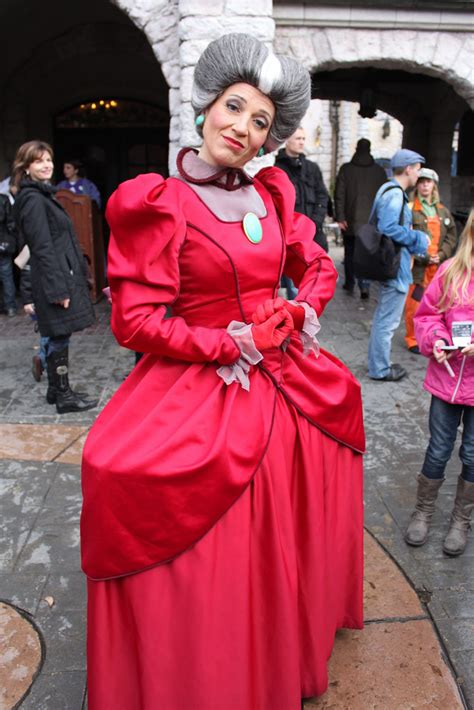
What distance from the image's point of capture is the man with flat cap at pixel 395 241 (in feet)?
16.6

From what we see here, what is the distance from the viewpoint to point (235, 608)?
5.76ft

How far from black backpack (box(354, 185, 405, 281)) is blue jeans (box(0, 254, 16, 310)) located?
426cm

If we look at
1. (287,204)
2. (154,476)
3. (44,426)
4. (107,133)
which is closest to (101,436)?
(154,476)

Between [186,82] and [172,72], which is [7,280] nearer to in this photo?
[172,72]

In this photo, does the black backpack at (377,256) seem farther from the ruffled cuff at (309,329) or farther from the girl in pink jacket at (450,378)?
the ruffled cuff at (309,329)

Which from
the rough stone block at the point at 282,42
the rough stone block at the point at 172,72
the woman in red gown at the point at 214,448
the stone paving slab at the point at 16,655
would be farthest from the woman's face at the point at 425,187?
the stone paving slab at the point at 16,655

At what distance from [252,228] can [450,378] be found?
4.69 ft

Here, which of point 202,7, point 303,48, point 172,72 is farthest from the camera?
point 303,48

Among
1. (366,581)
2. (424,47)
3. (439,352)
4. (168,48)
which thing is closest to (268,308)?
(439,352)

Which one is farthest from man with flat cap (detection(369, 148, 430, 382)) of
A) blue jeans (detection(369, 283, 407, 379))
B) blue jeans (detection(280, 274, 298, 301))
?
blue jeans (detection(280, 274, 298, 301))

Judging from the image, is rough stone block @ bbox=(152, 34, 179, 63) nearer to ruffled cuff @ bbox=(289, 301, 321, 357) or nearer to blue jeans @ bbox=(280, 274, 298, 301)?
blue jeans @ bbox=(280, 274, 298, 301)

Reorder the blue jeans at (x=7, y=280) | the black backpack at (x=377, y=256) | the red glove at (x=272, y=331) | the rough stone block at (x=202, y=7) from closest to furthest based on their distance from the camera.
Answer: the red glove at (x=272, y=331) < the black backpack at (x=377, y=256) < the rough stone block at (x=202, y=7) < the blue jeans at (x=7, y=280)

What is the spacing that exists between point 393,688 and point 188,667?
0.85 metres

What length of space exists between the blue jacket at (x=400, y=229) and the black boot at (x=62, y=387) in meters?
2.49
